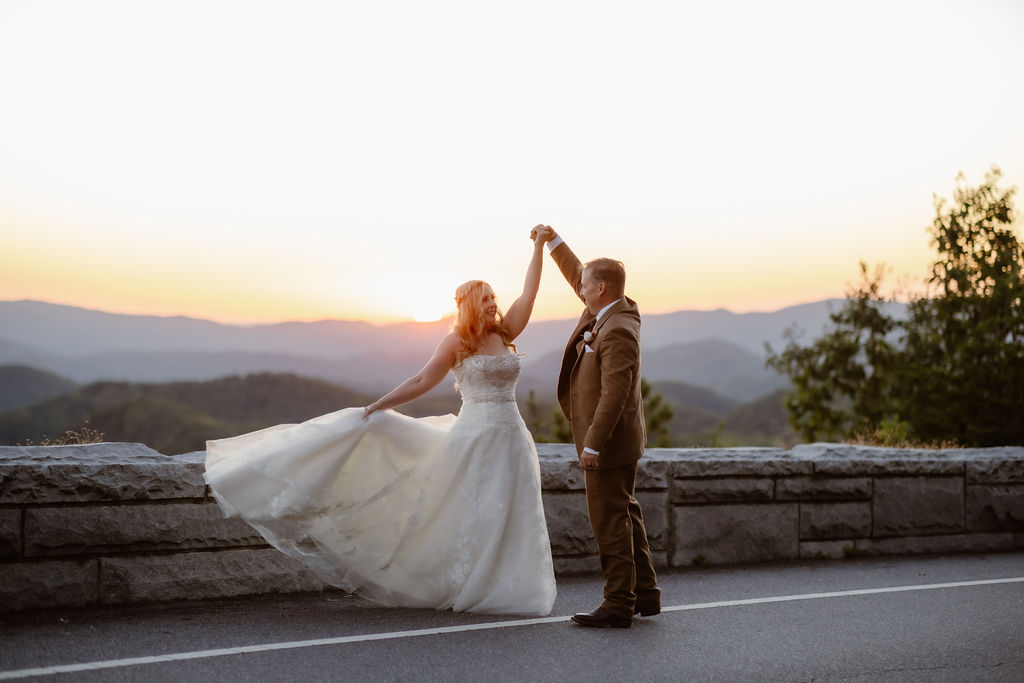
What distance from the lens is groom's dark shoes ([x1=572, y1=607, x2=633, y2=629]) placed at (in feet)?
18.7

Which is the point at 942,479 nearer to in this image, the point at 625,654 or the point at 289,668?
the point at 625,654

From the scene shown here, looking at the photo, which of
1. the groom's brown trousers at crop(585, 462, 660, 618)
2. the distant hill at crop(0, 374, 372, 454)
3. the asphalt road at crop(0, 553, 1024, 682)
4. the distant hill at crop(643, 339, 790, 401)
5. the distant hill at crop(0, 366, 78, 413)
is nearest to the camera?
the asphalt road at crop(0, 553, 1024, 682)

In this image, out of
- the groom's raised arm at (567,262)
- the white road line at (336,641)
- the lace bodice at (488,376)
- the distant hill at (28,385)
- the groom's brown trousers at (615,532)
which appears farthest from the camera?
the distant hill at (28,385)

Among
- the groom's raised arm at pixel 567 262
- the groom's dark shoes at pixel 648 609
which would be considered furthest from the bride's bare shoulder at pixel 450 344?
the groom's dark shoes at pixel 648 609

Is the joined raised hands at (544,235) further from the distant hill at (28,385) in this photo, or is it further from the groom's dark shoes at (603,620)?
the distant hill at (28,385)

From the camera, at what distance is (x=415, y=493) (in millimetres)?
6055

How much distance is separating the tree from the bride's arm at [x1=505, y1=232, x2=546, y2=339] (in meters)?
11.7

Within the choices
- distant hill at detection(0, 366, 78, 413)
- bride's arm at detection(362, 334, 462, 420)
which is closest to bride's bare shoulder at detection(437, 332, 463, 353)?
bride's arm at detection(362, 334, 462, 420)

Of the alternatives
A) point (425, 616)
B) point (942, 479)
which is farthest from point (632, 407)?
point (942, 479)

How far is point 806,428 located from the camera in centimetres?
2130

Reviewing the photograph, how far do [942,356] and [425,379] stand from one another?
13.9m

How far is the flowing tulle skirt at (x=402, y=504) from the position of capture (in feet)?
18.9

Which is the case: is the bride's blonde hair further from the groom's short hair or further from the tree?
the tree

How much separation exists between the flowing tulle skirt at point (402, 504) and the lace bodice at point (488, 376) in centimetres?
9
